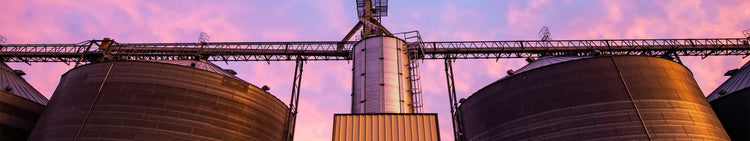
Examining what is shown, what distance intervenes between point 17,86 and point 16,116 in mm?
4905

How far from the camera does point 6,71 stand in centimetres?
3170

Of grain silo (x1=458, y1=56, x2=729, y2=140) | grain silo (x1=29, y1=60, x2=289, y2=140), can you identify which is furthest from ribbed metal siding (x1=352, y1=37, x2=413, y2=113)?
grain silo (x1=29, y1=60, x2=289, y2=140)

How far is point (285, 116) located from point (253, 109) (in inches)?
153

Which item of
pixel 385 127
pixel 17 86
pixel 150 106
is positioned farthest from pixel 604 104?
pixel 17 86

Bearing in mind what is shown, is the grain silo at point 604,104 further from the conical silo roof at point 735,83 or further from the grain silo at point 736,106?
the conical silo roof at point 735,83

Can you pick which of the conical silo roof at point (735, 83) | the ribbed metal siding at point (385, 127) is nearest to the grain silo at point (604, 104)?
the conical silo roof at point (735, 83)

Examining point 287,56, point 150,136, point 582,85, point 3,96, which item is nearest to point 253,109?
point 150,136

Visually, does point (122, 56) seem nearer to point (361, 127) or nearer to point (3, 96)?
point (3, 96)

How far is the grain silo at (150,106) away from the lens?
2144 centimetres

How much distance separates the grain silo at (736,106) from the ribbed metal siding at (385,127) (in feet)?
69.2

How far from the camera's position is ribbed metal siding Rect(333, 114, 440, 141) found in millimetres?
21594

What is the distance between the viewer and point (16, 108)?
2658cm

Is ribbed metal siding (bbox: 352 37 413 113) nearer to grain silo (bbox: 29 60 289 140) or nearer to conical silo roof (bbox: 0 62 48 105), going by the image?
grain silo (bbox: 29 60 289 140)

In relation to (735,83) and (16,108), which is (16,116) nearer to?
(16,108)
